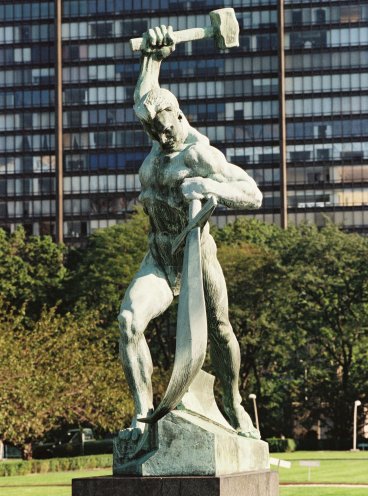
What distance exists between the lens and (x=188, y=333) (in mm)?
11109

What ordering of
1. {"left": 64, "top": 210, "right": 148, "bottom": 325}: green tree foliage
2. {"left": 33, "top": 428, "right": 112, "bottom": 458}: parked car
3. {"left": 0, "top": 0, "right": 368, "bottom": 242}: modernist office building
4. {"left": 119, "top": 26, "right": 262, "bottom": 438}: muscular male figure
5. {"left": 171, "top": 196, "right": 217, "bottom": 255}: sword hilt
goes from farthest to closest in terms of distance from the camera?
{"left": 0, "top": 0, "right": 368, "bottom": 242}: modernist office building < {"left": 64, "top": 210, "right": 148, "bottom": 325}: green tree foliage < {"left": 33, "top": 428, "right": 112, "bottom": 458}: parked car < {"left": 119, "top": 26, "right": 262, "bottom": 438}: muscular male figure < {"left": 171, "top": 196, "right": 217, "bottom": 255}: sword hilt

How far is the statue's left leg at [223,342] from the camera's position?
39.8ft

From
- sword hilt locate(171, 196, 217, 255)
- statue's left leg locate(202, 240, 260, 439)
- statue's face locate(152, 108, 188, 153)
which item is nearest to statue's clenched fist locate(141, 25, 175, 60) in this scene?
statue's face locate(152, 108, 188, 153)

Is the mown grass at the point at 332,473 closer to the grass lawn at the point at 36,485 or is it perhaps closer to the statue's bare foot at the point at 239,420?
the grass lawn at the point at 36,485

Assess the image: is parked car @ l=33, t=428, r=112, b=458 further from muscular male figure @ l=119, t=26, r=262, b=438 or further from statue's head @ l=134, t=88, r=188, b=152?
statue's head @ l=134, t=88, r=188, b=152

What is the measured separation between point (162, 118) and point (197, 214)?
1.01 metres

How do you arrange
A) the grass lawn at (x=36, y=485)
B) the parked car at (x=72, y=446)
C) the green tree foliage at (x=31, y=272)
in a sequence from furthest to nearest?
the green tree foliage at (x=31, y=272) → the parked car at (x=72, y=446) → the grass lawn at (x=36, y=485)

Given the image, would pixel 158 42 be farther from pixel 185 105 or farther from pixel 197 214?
pixel 185 105

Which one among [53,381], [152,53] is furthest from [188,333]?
[53,381]

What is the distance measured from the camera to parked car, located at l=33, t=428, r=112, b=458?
2601 inches

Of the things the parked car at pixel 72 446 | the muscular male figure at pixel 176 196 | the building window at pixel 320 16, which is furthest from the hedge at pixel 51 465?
the building window at pixel 320 16

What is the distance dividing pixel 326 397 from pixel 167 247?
60.4m

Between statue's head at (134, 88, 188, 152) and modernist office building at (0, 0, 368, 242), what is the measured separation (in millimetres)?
110444

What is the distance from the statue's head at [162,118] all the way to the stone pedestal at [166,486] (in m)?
3.16
